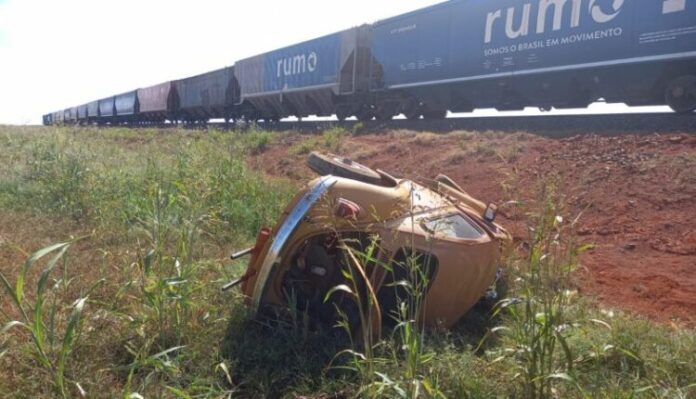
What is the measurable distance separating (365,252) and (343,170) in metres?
0.72

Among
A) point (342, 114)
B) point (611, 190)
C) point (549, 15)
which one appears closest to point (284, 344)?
point (611, 190)

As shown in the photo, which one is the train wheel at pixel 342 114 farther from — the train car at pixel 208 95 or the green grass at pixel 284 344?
the green grass at pixel 284 344

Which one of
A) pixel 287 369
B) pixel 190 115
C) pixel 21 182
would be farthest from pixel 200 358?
pixel 190 115

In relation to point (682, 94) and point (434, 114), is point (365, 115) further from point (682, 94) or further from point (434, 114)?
point (682, 94)

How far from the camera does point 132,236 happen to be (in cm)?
529

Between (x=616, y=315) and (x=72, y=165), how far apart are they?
638 cm

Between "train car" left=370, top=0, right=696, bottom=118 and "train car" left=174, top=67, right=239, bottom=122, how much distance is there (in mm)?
13923

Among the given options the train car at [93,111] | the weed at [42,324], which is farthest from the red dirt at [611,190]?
the train car at [93,111]

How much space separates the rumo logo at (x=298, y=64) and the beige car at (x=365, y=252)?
747 inches

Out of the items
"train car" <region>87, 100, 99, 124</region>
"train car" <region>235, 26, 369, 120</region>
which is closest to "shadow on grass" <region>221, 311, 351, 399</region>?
"train car" <region>235, 26, 369, 120</region>

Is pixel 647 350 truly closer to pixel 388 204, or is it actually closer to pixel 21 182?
pixel 388 204

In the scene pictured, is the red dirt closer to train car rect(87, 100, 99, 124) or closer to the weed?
the weed

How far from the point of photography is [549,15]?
12688 millimetres

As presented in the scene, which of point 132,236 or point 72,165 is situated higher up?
point 72,165
